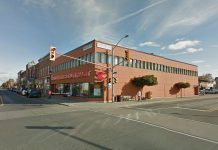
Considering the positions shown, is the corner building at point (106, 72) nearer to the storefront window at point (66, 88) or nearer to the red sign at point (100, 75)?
the storefront window at point (66, 88)

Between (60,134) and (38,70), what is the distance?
63.1 m

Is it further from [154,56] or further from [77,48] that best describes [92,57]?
[154,56]

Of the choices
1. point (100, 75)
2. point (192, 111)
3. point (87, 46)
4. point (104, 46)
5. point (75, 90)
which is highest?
point (87, 46)

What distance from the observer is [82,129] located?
1034 centimetres

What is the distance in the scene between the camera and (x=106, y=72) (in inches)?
1245

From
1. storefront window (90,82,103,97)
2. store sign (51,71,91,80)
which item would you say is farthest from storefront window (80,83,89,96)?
storefront window (90,82,103,97)

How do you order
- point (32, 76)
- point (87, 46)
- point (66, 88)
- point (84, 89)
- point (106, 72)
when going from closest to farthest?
point (106, 72), point (87, 46), point (84, 89), point (66, 88), point (32, 76)

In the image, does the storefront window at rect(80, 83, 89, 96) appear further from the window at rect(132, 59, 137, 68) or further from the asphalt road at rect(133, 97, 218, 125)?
the asphalt road at rect(133, 97, 218, 125)

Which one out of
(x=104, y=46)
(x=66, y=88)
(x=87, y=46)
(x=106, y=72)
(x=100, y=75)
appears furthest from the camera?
(x=66, y=88)

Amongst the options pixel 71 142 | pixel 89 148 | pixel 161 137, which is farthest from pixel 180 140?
pixel 71 142

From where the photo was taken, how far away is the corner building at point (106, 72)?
3120 cm

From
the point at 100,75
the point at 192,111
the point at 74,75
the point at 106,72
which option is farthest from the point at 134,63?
the point at 192,111

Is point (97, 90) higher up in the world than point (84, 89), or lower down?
lower down

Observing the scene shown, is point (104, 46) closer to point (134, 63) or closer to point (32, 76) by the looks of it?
point (134, 63)
